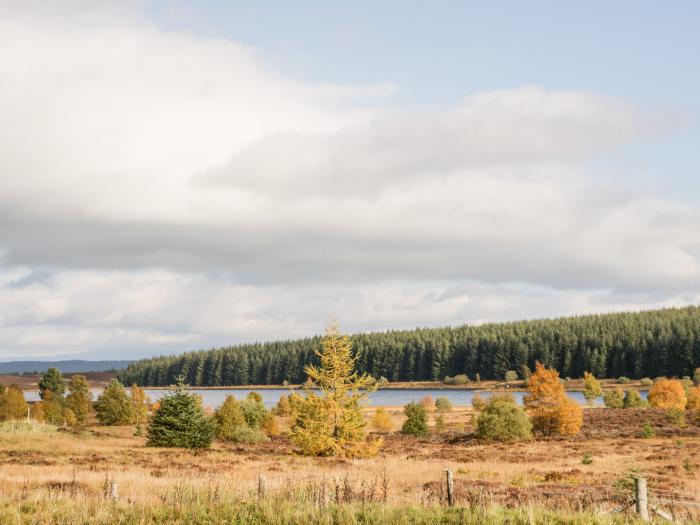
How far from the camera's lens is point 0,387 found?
260 feet

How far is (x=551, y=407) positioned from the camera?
176ft

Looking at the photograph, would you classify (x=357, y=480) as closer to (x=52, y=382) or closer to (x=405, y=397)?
(x=52, y=382)

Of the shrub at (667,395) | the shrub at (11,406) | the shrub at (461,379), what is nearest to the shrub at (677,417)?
the shrub at (667,395)

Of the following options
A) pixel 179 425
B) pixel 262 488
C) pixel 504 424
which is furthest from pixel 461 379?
pixel 262 488

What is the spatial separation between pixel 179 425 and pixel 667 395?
201 ft

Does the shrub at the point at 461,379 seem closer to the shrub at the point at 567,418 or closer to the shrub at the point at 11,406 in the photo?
the shrub at the point at 11,406

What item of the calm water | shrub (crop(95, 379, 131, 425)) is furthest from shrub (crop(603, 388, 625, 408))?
shrub (crop(95, 379, 131, 425))

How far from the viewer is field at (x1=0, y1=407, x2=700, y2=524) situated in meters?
13.8

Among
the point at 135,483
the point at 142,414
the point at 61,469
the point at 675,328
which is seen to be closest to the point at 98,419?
the point at 142,414

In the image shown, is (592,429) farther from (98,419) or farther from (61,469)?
(98,419)

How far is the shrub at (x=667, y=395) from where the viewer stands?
77812 millimetres

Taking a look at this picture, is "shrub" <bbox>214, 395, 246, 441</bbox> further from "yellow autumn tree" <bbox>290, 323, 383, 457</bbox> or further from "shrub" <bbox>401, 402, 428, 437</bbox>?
"yellow autumn tree" <bbox>290, 323, 383, 457</bbox>

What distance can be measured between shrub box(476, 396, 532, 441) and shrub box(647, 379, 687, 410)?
3641cm

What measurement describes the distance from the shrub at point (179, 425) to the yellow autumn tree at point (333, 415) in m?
8.55
